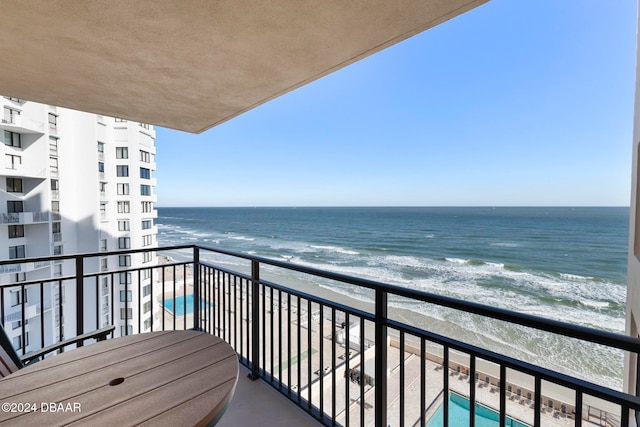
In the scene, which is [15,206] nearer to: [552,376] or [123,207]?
[123,207]

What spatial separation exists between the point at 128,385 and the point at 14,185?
16595mm

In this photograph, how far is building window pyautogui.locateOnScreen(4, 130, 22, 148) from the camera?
11.4m

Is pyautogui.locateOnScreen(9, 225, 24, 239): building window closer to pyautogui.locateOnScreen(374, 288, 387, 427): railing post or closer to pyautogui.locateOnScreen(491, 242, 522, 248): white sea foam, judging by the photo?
pyautogui.locateOnScreen(374, 288, 387, 427): railing post

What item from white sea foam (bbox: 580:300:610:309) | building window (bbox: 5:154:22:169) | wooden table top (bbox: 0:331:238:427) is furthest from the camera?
building window (bbox: 5:154:22:169)

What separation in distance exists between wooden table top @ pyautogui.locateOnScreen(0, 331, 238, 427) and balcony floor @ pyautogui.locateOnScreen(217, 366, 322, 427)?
0.69 m

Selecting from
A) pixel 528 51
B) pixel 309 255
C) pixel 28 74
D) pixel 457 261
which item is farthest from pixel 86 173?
pixel 528 51

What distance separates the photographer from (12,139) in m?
11.6

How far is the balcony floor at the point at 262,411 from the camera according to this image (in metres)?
1.66

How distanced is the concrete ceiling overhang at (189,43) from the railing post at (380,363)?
1344mm

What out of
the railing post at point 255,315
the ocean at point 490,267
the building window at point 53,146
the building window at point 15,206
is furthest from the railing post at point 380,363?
the building window at point 53,146

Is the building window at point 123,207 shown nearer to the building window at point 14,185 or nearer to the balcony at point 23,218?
the balcony at point 23,218

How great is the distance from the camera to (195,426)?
0.77 metres

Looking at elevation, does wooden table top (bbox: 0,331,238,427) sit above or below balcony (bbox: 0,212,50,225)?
below

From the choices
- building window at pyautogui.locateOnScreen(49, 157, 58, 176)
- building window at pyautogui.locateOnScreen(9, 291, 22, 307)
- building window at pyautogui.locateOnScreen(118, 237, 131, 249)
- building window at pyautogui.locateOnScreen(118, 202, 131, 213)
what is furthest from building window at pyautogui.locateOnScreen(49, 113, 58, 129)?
building window at pyautogui.locateOnScreen(9, 291, 22, 307)
